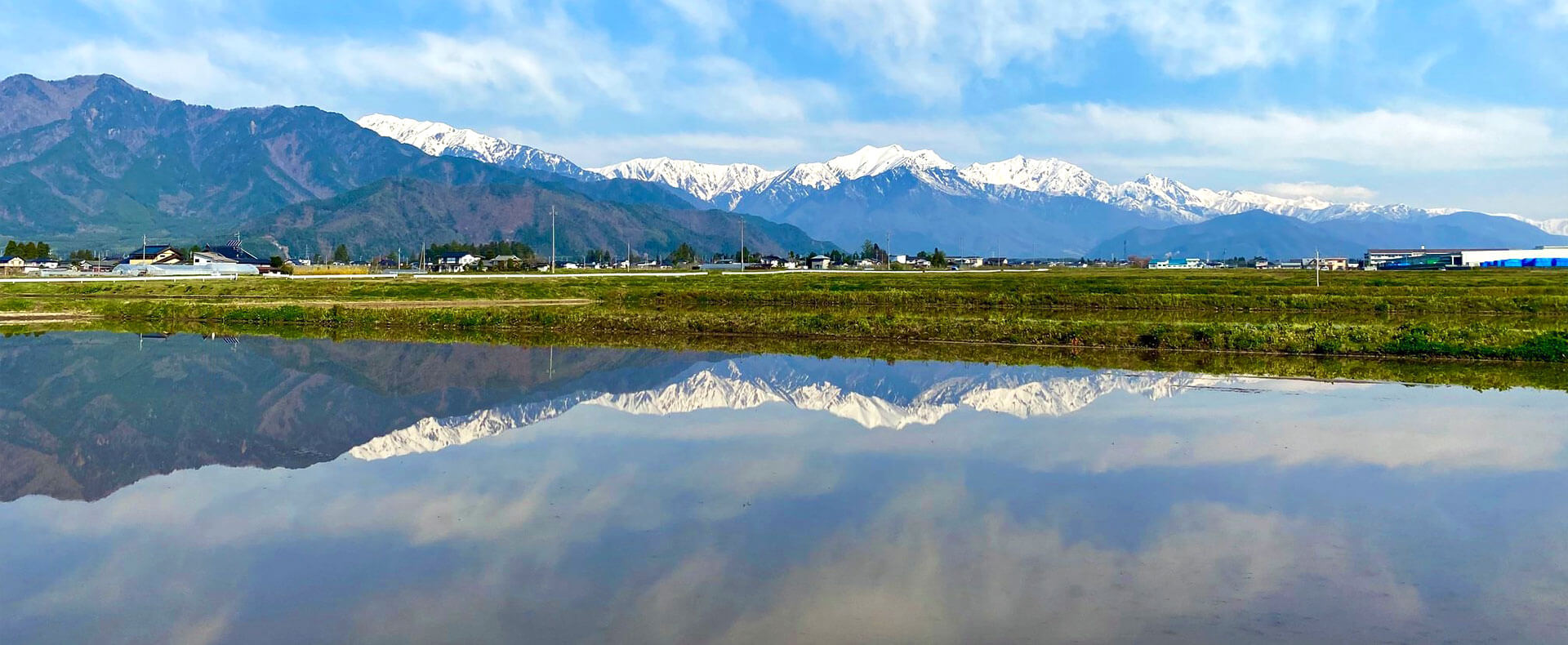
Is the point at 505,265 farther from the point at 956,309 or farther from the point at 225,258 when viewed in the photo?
the point at 956,309

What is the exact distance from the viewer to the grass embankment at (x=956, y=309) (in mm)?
37938

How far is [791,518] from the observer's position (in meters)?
14.0

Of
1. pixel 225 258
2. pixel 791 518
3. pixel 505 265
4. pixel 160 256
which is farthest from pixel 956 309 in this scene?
pixel 160 256

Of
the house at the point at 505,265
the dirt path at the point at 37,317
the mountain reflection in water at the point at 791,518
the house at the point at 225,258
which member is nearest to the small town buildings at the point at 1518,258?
the house at the point at 505,265

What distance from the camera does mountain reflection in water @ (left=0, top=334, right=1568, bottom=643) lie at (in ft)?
33.9

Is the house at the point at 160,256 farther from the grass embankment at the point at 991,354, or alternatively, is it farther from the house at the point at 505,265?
the grass embankment at the point at 991,354

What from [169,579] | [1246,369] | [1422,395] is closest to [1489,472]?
[1422,395]

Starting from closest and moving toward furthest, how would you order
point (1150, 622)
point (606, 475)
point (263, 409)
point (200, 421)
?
point (1150, 622), point (606, 475), point (200, 421), point (263, 409)

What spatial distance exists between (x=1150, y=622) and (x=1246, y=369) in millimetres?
24738

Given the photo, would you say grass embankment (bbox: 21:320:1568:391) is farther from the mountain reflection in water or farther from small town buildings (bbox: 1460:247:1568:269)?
small town buildings (bbox: 1460:247:1568:269)

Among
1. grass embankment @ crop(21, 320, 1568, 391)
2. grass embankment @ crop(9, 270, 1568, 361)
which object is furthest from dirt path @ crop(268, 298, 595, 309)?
grass embankment @ crop(21, 320, 1568, 391)

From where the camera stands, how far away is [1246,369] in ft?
105

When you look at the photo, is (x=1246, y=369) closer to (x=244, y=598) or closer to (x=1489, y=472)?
(x=1489, y=472)

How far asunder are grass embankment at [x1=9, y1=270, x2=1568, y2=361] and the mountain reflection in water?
1147cm
